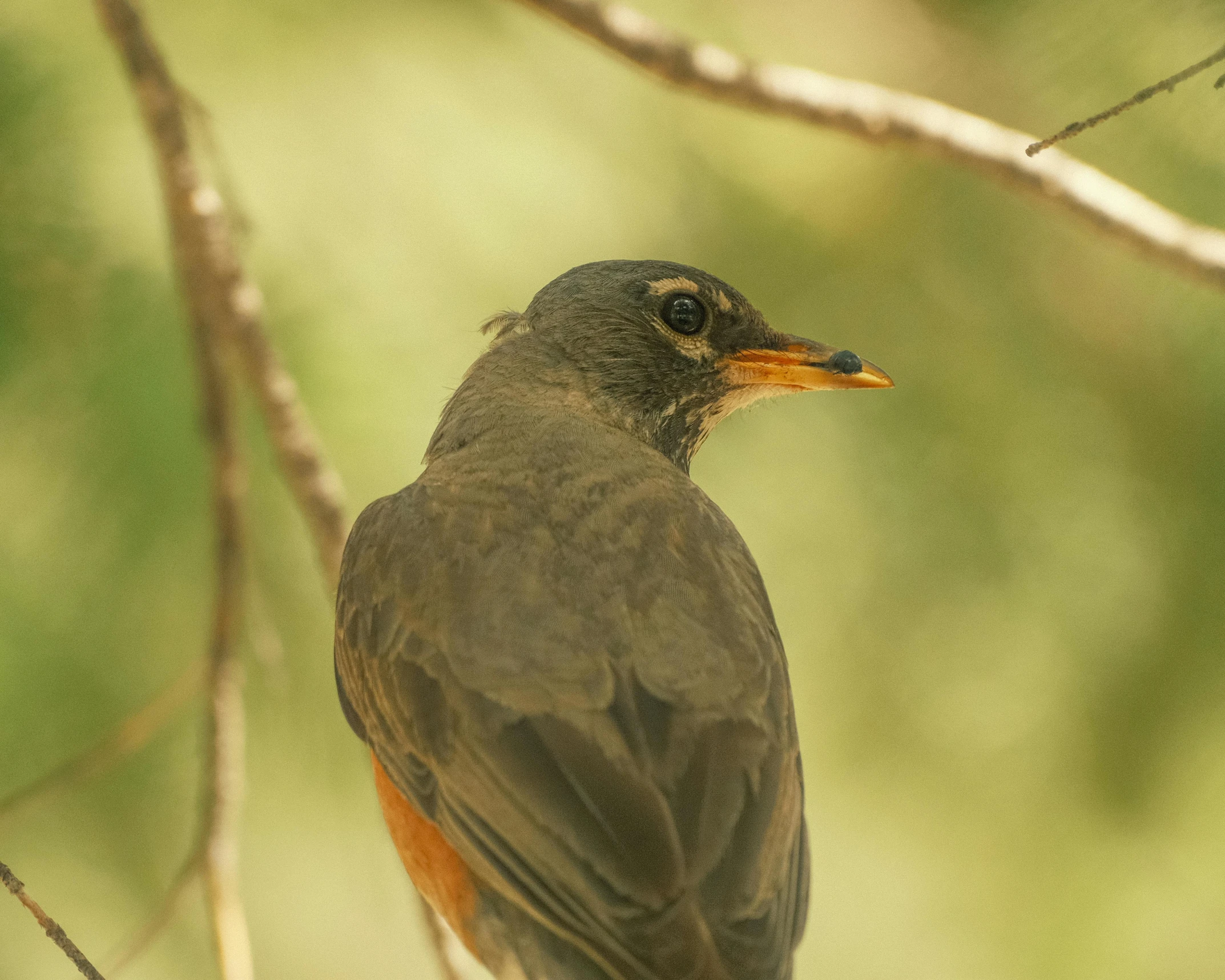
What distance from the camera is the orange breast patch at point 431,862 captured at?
6.85 ft

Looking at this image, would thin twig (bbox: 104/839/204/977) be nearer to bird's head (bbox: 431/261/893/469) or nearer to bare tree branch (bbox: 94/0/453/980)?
bare tree branch (bbox: 94/0/453/980)

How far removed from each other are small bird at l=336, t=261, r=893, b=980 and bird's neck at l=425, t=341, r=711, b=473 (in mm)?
50

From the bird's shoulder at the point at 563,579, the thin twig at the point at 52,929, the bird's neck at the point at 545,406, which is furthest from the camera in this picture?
the bird's neck at the point at 545,406

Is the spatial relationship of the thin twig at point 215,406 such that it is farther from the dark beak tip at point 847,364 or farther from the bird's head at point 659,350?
the dark beak tip at point 847,364

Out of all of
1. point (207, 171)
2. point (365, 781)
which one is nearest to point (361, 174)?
point (207, 171)

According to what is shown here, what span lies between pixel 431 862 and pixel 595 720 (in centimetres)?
40

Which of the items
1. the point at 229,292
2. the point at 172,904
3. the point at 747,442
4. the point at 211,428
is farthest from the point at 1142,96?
the point at 172,904

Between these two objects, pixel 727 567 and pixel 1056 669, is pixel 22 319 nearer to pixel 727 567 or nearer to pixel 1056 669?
pixel 727 567

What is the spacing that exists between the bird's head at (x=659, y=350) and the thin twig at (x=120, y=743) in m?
1.25

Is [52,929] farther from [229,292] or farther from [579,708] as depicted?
[229,292]

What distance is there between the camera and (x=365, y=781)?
152 inches

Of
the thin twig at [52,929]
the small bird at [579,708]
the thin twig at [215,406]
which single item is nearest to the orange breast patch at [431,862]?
the small bird at [579,708]

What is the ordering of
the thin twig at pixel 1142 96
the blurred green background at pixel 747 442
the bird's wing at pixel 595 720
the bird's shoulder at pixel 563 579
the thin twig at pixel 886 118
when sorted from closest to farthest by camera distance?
the thin twig at pixel 1142 96 < the bird's wing at pixel 595 720 < the bird's shoulder at pixel 563 579 < the thin twig at pixel 886 118 < the blurred green background at pixel 747 442

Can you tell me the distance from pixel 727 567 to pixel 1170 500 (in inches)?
90.4
